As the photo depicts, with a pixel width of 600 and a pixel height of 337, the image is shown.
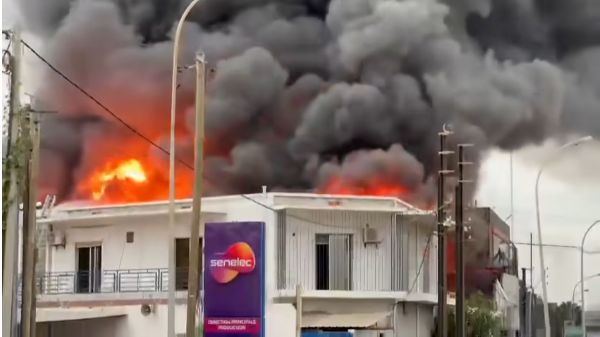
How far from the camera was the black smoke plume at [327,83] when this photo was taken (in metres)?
4.91

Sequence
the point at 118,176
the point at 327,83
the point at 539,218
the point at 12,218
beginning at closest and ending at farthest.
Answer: the point at 539,218 < the point at 327,83 < the point at 12,218 < the point at 118,176

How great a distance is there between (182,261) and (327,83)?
1252 mm

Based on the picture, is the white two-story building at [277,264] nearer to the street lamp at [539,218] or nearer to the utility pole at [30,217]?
the utility pole at [30,217]

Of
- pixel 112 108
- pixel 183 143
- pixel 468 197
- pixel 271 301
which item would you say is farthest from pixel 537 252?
pixel 112 108

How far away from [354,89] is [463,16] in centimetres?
69

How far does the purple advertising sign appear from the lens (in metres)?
5.05

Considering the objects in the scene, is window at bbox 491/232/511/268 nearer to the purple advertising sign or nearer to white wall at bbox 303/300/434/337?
white wall at bbox 303/300/434/337

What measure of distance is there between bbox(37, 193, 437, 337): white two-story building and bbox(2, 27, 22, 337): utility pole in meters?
0.16

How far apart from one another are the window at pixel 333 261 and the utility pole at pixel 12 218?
1653 mm

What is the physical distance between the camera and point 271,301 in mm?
5035

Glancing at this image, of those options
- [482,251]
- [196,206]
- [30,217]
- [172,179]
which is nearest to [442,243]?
[482,251]

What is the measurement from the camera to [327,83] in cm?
502

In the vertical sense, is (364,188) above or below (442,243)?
above

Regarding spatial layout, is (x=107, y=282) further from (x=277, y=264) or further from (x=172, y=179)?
(x=277, y=264)
